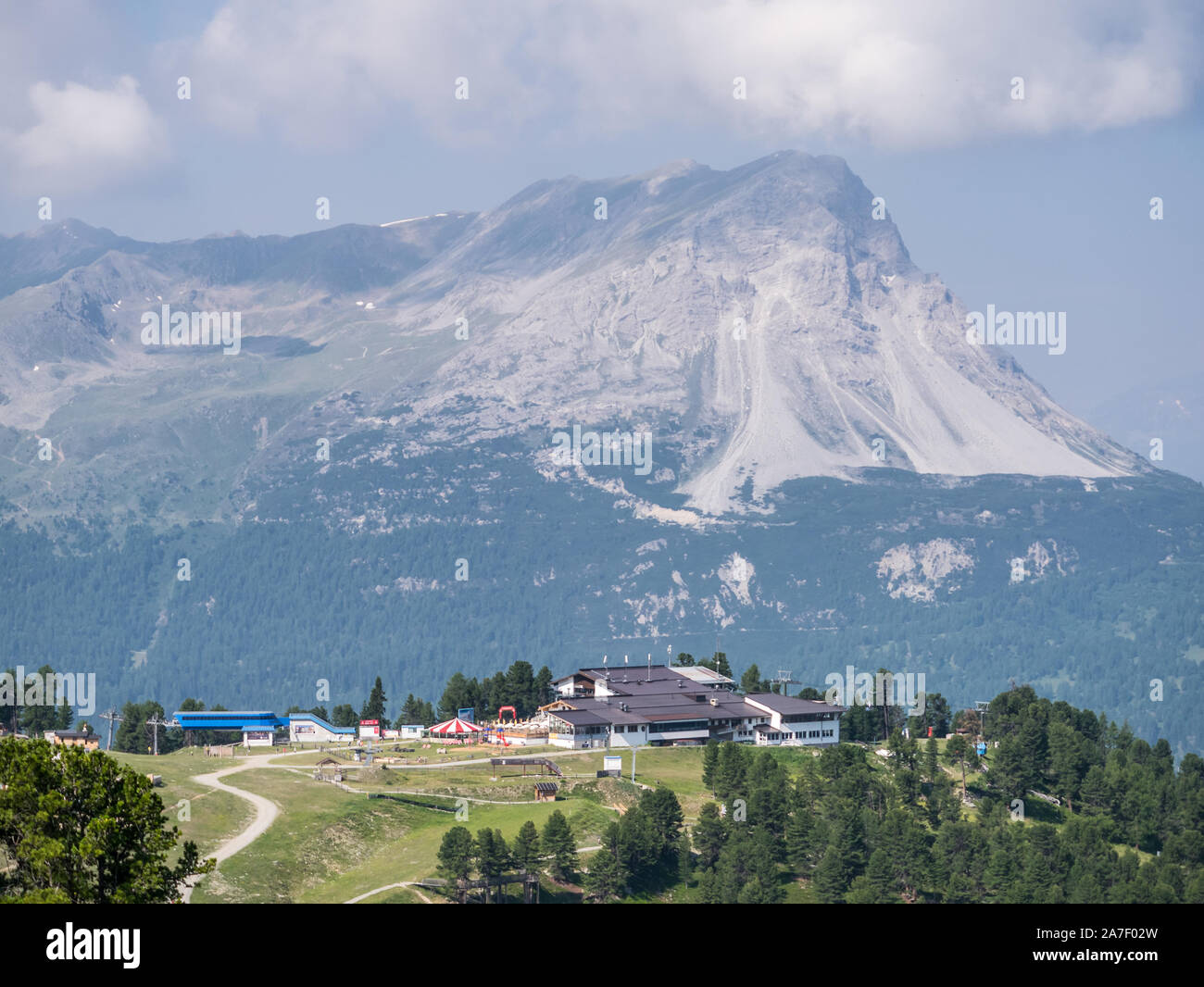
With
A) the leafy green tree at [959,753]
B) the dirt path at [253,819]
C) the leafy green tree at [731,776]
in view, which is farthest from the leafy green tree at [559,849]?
the leafy green tree at [959,753]

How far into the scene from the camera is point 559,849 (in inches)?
5384

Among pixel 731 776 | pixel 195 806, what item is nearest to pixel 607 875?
pixel 731 776

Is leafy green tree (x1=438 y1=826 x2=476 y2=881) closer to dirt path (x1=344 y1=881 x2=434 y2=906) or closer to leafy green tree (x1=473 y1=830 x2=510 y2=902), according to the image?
leafy green tree (x1=473 y1=830 x2=510 y2=902)

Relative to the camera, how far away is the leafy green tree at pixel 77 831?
216ft

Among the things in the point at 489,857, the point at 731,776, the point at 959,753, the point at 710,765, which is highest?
the point at 710,765

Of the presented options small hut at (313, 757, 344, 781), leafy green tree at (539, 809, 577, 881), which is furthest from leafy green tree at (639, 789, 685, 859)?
small hut at (313, 757, 344, 781)

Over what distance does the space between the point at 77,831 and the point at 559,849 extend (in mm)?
72814

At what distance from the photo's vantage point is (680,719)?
197875 millimetres

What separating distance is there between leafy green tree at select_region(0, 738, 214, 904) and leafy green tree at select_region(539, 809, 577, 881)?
225 ft

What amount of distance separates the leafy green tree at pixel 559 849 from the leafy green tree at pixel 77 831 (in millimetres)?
68479

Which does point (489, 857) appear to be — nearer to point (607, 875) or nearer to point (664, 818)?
point (607, 875)

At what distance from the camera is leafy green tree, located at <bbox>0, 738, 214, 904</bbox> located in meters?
65.9
